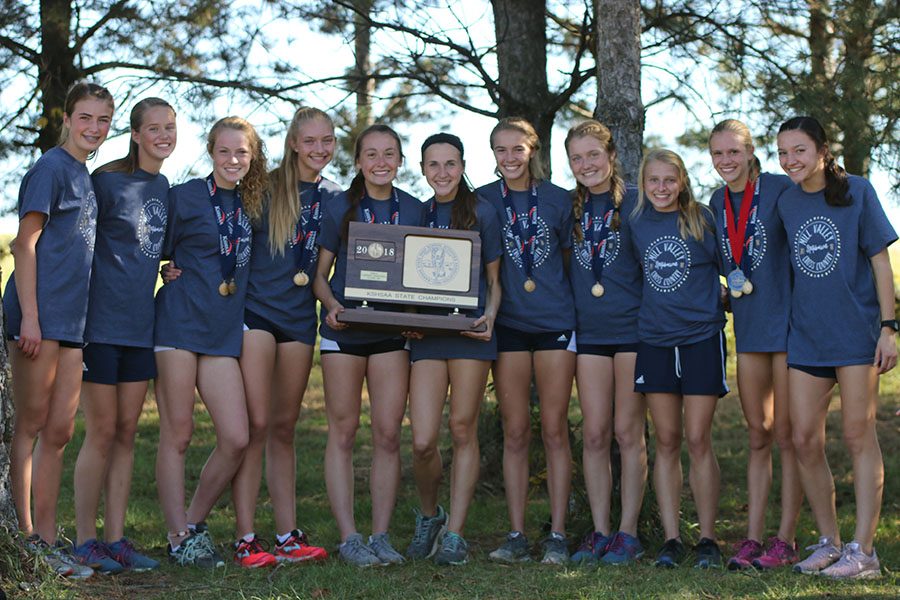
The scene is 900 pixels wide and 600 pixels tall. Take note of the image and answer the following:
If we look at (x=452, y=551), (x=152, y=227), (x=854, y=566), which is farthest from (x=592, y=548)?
(x=152, y=227)

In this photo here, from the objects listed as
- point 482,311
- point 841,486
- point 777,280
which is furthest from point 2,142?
point 841,486

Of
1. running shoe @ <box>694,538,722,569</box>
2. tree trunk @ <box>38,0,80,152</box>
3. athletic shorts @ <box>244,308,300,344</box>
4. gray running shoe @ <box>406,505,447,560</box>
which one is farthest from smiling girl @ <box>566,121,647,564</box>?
tree trunk @ <box>38,0,80,152</box>

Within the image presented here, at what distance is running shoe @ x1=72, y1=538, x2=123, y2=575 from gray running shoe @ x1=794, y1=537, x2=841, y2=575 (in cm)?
330

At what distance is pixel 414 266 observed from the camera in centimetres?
627

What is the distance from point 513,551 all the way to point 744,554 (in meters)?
1.18

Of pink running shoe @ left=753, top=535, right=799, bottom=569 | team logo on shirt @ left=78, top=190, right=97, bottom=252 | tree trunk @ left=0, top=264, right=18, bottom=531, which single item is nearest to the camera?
tree trunk @ left=0, top=264, right=18, bottom=531

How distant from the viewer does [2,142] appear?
9.41 meters

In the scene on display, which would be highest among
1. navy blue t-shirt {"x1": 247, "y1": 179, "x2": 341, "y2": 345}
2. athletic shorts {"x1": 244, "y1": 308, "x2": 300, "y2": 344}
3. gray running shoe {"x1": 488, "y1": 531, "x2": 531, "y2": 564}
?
navy blue t-shirt {"x1": 247, "y1": 179, "x2": 341, "y2": 345}

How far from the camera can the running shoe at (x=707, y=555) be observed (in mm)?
6121

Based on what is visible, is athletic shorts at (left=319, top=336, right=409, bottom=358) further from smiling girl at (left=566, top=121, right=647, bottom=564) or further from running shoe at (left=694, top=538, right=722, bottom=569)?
running shoe at (left=694, top=538, right=722, bottom=569)

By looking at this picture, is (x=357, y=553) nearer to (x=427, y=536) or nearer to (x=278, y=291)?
(x=427, y=536)

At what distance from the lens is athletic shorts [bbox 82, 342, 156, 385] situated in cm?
588

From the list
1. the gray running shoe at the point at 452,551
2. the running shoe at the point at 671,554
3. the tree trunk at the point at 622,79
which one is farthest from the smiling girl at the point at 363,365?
the tree trunk at the point at 622,79

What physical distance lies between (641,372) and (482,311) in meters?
0.87
